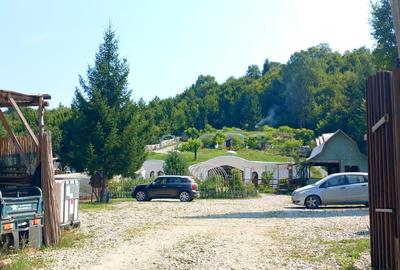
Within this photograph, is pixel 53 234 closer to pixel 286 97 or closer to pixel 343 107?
pixel 343 107

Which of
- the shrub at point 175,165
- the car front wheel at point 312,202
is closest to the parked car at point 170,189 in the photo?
the car front wheel at point 312,202

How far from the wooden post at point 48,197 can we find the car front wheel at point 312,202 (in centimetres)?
1428

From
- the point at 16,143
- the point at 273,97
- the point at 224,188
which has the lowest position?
the point at 224,188

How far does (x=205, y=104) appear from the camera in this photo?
138 metres

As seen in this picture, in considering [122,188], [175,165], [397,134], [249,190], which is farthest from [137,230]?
[175,165]

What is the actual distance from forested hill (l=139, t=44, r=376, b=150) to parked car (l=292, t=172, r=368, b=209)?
76.5 meters

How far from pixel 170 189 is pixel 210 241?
20.6m

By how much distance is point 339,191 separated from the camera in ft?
84.4

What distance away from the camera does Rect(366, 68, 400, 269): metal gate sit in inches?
291

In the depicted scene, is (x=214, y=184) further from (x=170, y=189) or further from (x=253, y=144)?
(x=253, y=144)

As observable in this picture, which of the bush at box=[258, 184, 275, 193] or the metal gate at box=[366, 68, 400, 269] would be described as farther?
the bush at box=[258, 184, 275, 193]

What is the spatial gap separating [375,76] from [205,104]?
129 meters

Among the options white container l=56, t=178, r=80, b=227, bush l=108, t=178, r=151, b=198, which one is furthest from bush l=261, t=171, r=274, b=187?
white container l=56, t=178, r=80, b=227

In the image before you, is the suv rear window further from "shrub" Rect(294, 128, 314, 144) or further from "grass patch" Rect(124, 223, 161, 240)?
"shrub" Rect(294, 128, 314, 144)
